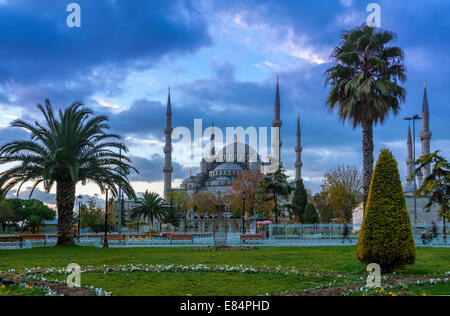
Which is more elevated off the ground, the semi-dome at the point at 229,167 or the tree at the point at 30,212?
the semi-dome at the point at 229,167

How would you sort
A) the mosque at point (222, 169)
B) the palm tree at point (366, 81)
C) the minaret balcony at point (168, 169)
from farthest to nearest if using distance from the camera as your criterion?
the mosque at point (222, 169), the minaret balcony at point (168, 169), the palm tree at point (366, 81)

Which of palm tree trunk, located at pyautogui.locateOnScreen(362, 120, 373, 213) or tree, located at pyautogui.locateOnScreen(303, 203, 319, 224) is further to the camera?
tree, located at pyautogui.locateOnScreen(303, 203, 319, 224)

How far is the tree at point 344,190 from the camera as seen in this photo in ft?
136

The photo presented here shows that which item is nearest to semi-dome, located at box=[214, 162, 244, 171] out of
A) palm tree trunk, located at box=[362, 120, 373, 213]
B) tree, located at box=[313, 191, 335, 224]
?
tree, located at box=[313, 191, 335, 224]

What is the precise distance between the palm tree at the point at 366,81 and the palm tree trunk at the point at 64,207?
13.1 metres

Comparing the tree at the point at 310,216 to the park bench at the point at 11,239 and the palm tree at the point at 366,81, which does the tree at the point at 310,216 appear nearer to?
the palm tree at the point at 366,81

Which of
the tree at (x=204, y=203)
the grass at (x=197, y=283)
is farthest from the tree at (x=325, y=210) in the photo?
the grass at (x=197, y=283)

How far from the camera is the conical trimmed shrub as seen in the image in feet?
Answer: 31.6

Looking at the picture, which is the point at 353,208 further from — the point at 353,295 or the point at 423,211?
the point at 353,295

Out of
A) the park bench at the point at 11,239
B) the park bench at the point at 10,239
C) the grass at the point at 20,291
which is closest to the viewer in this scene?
the grass at the point at 20,291

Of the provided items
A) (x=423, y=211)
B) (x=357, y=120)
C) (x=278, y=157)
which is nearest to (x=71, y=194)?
(x=357, y=120)

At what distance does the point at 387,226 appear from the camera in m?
9.70

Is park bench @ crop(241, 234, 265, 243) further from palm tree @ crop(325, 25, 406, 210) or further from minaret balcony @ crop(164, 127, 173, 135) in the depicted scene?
minaret balcony @ crop(164, 127, 173, 135)

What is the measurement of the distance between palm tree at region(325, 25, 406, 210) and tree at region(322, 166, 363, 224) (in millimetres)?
24013
